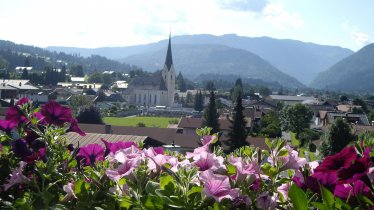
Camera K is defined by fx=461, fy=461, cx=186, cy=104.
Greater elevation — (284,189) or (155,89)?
(284,189)

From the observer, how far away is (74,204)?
1523 mm

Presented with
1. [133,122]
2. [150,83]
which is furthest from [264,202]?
[150,83]

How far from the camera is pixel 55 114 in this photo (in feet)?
6.52

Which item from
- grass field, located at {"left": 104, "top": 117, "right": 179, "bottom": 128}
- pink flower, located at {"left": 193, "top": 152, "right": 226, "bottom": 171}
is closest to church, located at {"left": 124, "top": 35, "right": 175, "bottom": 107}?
grass field, located at {"left": 104, "top": 117, "right": 179, "bottom": 128}

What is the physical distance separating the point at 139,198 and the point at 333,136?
3269 centimetres

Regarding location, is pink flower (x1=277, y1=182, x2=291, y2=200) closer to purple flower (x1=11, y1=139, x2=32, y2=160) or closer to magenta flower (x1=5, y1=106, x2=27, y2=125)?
purple flower (x1=11, y1=139, x2=32, y2=160)

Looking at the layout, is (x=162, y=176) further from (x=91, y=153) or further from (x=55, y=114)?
(x=55, y=114)

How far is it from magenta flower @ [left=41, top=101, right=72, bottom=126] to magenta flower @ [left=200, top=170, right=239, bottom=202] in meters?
0.90

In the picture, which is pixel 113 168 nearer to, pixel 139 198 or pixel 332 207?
pixel 139 198

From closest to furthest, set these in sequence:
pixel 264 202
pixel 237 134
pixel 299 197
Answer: pixel 299 197
pixel 264 202
pixel 237 134

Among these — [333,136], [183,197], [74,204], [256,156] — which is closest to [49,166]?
[74,204]

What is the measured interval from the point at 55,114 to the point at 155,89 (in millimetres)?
112814

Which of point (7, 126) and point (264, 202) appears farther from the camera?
point (7, 126)

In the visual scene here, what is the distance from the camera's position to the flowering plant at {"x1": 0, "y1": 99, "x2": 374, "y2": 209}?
4.20 feet
